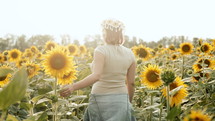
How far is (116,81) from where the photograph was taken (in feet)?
8.55

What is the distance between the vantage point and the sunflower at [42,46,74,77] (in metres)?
2.34

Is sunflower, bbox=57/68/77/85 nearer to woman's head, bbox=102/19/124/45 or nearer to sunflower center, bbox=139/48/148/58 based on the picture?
woman's head, bbox=102/19/124/45

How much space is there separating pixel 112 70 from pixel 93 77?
0.73 feet

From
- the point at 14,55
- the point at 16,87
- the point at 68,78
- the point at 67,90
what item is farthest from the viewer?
the point at 14,55

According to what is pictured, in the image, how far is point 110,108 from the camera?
8.13 feet

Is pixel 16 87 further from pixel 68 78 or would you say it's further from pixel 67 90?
pixel 68 78

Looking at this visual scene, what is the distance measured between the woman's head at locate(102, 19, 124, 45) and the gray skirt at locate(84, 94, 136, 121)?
1.65 feet

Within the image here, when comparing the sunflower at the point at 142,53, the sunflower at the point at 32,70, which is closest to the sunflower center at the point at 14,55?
the sunflower at the point at 142,53

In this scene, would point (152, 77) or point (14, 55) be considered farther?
point (14, 55)

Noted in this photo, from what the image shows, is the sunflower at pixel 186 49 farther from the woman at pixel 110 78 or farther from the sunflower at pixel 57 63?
the sunflower at pixel 57 63

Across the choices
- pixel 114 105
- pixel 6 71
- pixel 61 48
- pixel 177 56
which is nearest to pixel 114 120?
pixel 114 105

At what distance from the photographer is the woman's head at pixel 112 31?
8.52ft

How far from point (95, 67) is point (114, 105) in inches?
14.5

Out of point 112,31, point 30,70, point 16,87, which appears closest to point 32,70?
point 30,70
